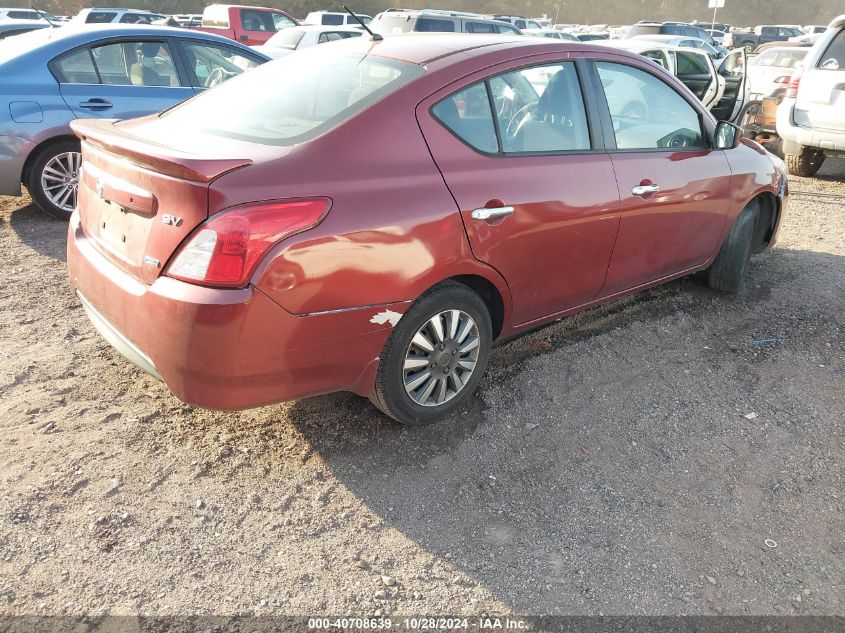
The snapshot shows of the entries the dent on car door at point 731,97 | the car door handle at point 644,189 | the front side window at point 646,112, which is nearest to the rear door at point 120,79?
the front side window at point 646,112

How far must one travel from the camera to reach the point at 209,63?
6703 mm

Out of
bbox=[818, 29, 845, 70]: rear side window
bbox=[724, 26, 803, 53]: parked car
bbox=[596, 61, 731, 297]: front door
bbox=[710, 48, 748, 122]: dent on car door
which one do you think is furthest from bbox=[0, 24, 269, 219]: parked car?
bbox=[724, 26, 803, 53]: parked car

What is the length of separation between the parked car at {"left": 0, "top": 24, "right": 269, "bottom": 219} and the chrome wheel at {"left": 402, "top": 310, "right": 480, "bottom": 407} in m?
4.36

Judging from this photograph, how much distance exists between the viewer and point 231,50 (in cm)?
692

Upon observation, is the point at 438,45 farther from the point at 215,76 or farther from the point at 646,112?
the point at 215,76

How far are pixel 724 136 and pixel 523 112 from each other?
168cm

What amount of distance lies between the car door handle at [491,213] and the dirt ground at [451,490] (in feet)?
3.16

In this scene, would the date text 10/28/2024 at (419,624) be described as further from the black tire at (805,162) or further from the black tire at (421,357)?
the black tire at (805,162)

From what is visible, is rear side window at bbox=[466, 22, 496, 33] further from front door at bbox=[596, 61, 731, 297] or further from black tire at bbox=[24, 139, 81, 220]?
front door at bbox=[596, 61, 731, 297]

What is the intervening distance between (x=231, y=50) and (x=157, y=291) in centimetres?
522

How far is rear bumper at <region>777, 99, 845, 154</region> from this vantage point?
793cm

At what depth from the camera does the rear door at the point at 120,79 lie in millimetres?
5883

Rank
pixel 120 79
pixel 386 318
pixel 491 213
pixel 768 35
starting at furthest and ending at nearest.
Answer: pixel 768 35
pixel 120 79
pixel 491 213
pixel 386 318

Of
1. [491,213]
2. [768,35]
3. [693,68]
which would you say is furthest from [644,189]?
[768,35]
